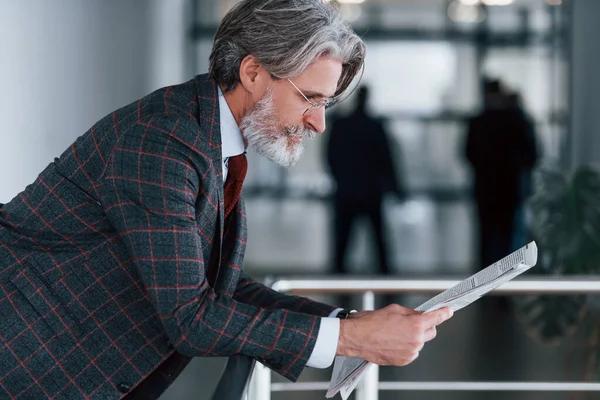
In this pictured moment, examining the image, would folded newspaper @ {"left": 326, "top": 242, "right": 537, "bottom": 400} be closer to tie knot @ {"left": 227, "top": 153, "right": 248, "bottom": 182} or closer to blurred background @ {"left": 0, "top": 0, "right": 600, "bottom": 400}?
tie knot @ {"left": 227, "top": 153, "right": 248, "bottom": 182}

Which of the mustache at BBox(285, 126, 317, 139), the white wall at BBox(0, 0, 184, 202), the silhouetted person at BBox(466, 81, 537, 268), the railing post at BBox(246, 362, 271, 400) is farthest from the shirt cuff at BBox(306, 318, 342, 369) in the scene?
the silhouetted person at BBox(466, 81, 537, 268)

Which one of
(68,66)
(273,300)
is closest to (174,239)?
(273,300)

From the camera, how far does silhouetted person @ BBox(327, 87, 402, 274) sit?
5629 mm

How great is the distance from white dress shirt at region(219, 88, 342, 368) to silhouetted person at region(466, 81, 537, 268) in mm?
4590

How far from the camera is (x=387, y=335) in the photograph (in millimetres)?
1088

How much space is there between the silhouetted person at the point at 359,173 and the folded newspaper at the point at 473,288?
4.42 m

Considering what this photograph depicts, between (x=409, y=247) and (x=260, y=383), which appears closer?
(x=260, y=383)

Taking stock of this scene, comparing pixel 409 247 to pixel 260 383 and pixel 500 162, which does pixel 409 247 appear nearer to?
pixel 500 162

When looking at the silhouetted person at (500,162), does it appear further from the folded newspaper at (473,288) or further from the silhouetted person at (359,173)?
the folded newspaper at (473,288)

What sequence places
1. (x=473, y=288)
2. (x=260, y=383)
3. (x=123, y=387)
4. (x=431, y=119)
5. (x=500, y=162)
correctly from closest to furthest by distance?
1. (x=473, y=288)
2. (x=123, y=387)
3. (x=260, y=383)
4. (x=500, y=162)
5. (x=431, y=119)

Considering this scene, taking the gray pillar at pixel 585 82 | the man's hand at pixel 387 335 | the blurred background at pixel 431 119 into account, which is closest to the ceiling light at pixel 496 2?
the blurred background at pixel 431 119

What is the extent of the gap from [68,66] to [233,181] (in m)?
3.21

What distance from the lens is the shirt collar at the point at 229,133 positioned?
3.96 feet

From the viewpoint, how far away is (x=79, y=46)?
4.36m
